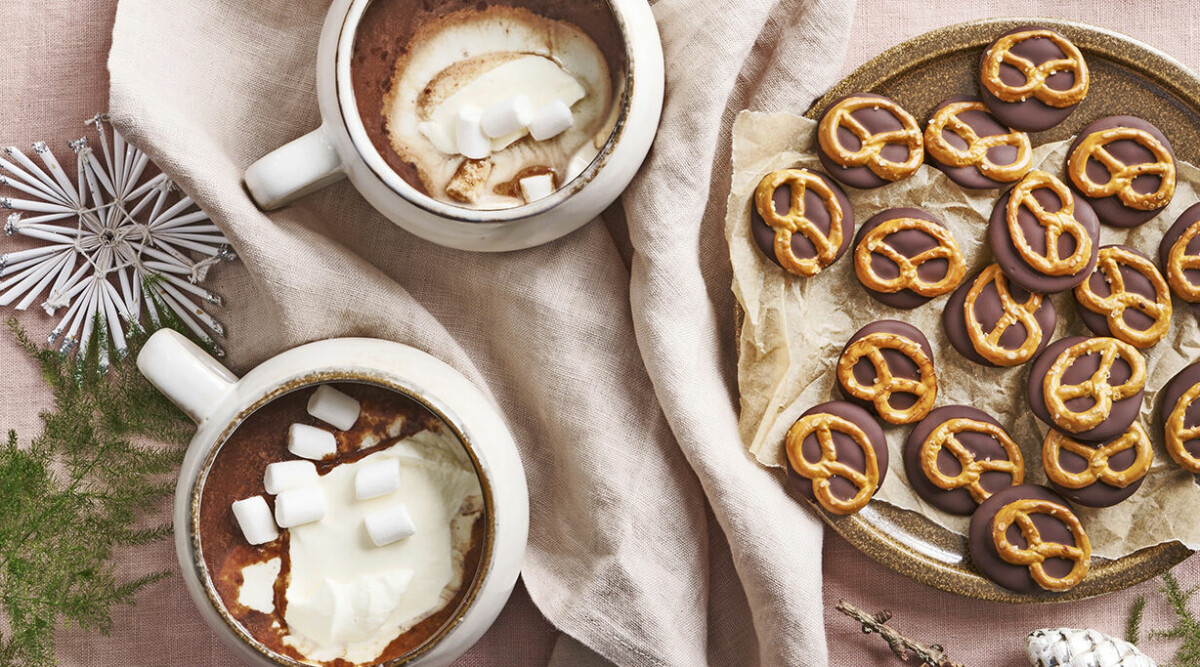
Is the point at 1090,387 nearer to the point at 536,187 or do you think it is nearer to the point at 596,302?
the point at 596,302

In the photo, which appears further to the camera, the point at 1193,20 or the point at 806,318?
the point at 1193,20

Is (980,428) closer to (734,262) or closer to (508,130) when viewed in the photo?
(734,262)

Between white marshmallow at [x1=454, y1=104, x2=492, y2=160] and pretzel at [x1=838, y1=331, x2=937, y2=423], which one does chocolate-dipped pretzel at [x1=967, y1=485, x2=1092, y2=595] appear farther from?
white marshmallow at [x1=454, y1=104, x2=492, y2=160]

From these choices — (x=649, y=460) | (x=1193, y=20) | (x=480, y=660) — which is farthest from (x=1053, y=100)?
(x=480, y=660)

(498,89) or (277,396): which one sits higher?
(498,89)

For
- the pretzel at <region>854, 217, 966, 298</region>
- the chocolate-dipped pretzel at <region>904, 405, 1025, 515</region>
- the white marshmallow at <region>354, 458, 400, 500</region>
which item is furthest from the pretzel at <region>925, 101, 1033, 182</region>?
the white marshmallow at <region>354, 458, 400, 500</region>

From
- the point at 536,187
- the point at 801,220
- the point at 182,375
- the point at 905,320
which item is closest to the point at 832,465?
the point at 905,320

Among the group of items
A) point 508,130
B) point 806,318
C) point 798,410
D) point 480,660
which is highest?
point 508,130
